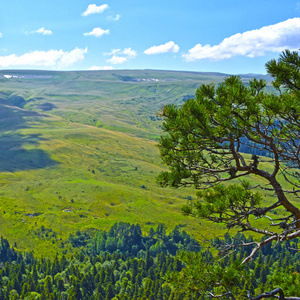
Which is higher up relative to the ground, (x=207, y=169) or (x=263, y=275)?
(x=207, y=169)

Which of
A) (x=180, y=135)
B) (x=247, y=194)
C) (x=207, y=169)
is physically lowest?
(x=247, y=194)

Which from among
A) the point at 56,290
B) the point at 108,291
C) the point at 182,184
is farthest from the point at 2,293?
the point at 182,184

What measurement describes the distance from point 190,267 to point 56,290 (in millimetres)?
139371

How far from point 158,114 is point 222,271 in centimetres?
870

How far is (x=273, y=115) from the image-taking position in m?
15.6

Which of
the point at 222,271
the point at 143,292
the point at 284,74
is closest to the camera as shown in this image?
the point at 222,271

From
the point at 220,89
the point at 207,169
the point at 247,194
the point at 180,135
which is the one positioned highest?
the point at 220,89

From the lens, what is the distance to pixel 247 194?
16812 mm

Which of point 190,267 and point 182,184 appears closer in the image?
point 190,267

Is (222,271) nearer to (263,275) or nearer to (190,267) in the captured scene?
(190,267)

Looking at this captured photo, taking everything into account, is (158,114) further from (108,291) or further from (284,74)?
(108,291)

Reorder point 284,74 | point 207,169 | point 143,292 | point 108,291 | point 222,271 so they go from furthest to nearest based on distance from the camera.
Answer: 1. point 108,291
2. point 143,292
3. point 207,169
4. point 284,74
5. point 222,271

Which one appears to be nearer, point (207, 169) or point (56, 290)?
point (207, 169)

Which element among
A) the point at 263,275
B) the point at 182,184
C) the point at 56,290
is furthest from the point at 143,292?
the point at 182,184
